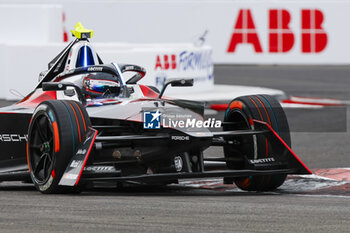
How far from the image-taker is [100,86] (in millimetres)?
9930

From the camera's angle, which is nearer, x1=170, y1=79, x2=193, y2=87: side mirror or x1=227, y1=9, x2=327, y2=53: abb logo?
x1=170, y1=79, x2=193, y2=87: side mirror

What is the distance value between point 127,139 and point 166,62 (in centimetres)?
1232

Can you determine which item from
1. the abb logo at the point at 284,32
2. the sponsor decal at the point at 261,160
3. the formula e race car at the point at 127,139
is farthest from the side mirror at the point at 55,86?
the abb logo at the point at 284,32

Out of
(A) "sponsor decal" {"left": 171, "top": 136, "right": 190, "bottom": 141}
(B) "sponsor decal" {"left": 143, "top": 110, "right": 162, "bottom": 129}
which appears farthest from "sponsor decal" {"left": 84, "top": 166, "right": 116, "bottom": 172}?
(A) "sponsor decal" {"left": 171, "top": 136, "right": 190, "bottom": 141}

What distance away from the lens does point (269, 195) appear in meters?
8.84

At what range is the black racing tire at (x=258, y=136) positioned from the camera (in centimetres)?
919

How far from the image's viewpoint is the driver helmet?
9.93m

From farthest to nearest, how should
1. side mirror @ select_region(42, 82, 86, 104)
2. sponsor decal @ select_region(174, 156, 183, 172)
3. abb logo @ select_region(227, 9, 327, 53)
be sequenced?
abb logo @ select_region(227, 9, 327, 53)
side mirror @ select_region(42, 82, 86, 104)
sponsor decal @ select_region(174, 156, 183, 172)

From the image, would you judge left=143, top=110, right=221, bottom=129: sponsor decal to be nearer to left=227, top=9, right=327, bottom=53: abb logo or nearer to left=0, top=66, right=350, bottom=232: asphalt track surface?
left=0, top=66, right=350, bottom=232: asphalt track surface

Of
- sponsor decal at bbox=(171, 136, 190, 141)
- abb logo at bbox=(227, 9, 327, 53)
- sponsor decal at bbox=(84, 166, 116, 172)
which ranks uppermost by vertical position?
abb logo at bbox=(227, 9, 327, 53)

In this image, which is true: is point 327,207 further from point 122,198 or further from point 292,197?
point 122,198

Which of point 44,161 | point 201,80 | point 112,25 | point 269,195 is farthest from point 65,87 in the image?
point 112,25

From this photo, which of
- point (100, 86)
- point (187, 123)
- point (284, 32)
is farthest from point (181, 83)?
point (284, 32)

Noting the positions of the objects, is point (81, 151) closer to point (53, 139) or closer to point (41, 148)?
point (53, 139)
